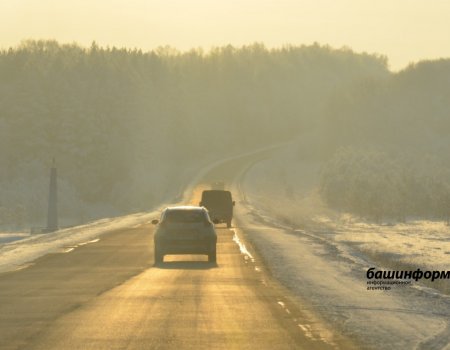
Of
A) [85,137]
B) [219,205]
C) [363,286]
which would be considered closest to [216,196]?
[219,205]

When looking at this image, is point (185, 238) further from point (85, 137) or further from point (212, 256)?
point (85, 137)

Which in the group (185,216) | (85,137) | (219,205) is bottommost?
(185,216)

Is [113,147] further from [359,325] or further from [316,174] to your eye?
[359,325]

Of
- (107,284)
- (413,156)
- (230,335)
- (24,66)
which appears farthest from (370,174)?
(230,335)

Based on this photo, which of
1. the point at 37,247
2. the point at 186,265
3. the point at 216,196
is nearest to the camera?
the point at 186,265

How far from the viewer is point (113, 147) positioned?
167 m

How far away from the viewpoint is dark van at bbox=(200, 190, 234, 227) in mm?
61250

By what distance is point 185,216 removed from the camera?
33938mm

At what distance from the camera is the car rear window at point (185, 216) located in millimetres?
33875

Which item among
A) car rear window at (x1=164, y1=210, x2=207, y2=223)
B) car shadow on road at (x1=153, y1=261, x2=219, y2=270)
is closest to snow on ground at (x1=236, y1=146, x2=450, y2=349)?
car shadow on road at (x1=153, y1=261, x2=219, y2=270)

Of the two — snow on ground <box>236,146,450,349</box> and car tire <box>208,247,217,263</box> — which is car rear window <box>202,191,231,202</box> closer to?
snow on ground <box>236,146,450,349</box>

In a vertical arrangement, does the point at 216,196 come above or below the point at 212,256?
above

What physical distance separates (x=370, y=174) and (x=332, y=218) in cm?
3698

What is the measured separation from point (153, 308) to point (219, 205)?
4147cm
